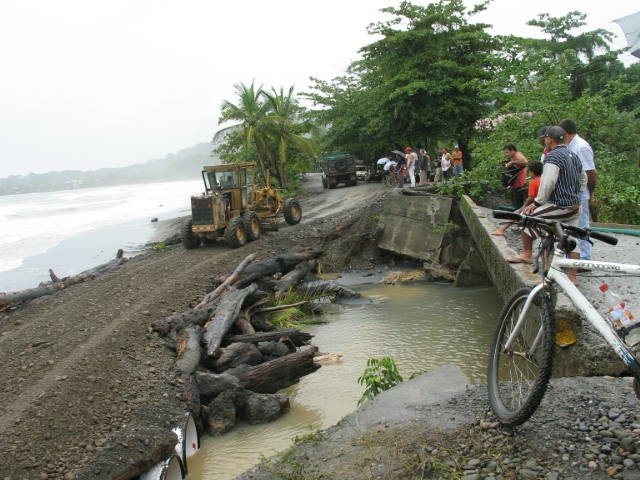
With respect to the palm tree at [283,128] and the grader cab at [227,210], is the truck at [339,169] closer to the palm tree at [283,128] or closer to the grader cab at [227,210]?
the palm tree at [283,128]

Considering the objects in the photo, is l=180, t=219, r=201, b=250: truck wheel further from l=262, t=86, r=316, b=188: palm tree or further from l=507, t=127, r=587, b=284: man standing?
l=262, t=86, r=316, b=188: palm tree

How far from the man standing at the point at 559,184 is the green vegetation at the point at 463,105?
19.1 ft

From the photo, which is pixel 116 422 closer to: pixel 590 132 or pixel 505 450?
pixel 505 450

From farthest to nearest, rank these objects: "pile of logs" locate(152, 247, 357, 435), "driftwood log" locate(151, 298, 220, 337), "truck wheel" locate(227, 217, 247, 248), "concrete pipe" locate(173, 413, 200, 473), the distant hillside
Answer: the distant hillside
"truck wheel" locate(227, 217, 247, 248)
"driftwood log" locate(151, 298, 220, 337)
"pile of logs" locate(152, 247, 357, 435)
"concrete pipe" locate(173, 413, 200, 473)

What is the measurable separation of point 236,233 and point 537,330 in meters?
11.9

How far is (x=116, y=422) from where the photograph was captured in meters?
5.44

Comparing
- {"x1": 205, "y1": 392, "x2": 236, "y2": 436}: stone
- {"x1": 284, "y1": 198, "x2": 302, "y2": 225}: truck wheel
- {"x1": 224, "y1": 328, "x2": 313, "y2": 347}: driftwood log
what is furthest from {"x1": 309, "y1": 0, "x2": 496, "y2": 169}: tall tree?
{"x1": 205, "y1": 392, "x2": 236, "y2": 436}: stone

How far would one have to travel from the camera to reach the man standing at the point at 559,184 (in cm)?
523

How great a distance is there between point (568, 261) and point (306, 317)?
8.71m

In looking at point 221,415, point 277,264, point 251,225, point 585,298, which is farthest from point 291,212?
point 585,298

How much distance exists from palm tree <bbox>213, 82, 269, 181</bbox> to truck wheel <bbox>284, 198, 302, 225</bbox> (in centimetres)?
1213

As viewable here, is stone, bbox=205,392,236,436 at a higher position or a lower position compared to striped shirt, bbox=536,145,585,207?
lower

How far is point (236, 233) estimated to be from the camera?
47.9 ft

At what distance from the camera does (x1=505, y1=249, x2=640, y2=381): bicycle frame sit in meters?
2.69
